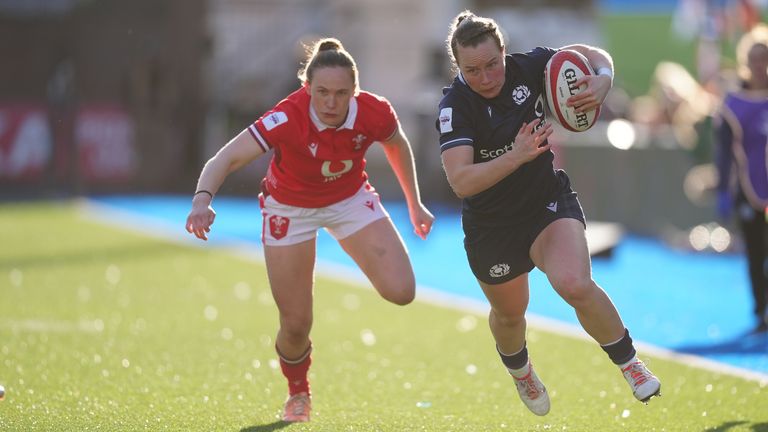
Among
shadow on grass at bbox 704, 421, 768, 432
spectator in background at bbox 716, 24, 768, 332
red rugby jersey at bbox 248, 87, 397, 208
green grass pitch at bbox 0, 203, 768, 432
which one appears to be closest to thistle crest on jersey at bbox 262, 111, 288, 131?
red rugby jersey at bbox 248, 87, 397, 208

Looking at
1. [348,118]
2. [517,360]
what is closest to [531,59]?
[348,118]

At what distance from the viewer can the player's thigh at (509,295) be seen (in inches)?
259

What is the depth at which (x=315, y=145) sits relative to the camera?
6.71 meters

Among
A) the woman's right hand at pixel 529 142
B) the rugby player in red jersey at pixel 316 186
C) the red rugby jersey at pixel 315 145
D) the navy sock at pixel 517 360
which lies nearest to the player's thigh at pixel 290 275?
the rugby player in red jersey at pixel 316 186

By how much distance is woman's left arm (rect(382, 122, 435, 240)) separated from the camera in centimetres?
709

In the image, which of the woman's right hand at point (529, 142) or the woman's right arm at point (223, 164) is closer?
the woman's right hand at point (529, 142)

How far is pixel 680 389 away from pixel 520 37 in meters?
23.1

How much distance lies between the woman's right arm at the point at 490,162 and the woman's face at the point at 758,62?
14.3 feet

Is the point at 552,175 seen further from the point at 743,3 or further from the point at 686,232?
the point at 743,3

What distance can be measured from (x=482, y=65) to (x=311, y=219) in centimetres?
146

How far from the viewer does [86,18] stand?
90.8ft

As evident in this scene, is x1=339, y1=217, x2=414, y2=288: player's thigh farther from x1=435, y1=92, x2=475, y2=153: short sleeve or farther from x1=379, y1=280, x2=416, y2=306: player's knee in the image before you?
x1=435, y1=92, x2=475, y2=153: short sleeve

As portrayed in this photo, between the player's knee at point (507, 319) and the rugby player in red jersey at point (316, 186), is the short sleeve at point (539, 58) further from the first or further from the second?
the player's knee at point (507, 319)

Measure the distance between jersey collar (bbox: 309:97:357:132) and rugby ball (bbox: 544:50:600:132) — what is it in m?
1.06
